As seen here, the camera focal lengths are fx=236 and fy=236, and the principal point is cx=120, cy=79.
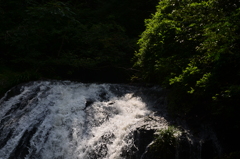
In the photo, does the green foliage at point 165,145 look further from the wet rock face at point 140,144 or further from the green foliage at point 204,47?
the green foliage at point 204,47

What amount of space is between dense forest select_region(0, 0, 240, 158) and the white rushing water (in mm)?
1263

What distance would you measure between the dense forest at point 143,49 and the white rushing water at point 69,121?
4.15ft

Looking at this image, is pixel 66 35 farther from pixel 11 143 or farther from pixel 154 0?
pixel 11 143

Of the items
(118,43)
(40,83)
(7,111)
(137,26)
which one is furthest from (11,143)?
(137,26)

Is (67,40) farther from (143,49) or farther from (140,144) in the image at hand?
(140,144)

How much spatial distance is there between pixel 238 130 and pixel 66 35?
10465 mm

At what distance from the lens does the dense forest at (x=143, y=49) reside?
16.8ft

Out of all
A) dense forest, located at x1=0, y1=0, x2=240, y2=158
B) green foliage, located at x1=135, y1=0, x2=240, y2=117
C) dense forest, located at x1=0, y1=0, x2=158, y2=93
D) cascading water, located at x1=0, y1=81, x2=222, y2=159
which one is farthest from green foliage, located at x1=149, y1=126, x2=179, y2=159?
dense forest, located at x1=0, y1=0, x2=158, y2=93

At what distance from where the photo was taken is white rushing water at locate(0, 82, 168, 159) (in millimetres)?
6359

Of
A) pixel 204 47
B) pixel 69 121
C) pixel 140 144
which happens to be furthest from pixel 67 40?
pixel 204 47

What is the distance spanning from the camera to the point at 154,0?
14.6 meters

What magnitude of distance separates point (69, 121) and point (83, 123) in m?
0.45

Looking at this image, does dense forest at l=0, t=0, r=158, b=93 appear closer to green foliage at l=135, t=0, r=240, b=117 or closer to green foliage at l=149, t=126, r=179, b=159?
green foliage at l=135, t=0, r=240, b=117

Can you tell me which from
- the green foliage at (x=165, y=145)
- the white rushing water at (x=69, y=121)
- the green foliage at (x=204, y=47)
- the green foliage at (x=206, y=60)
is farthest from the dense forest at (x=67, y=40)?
the green foliage at (x=165, y=145)
